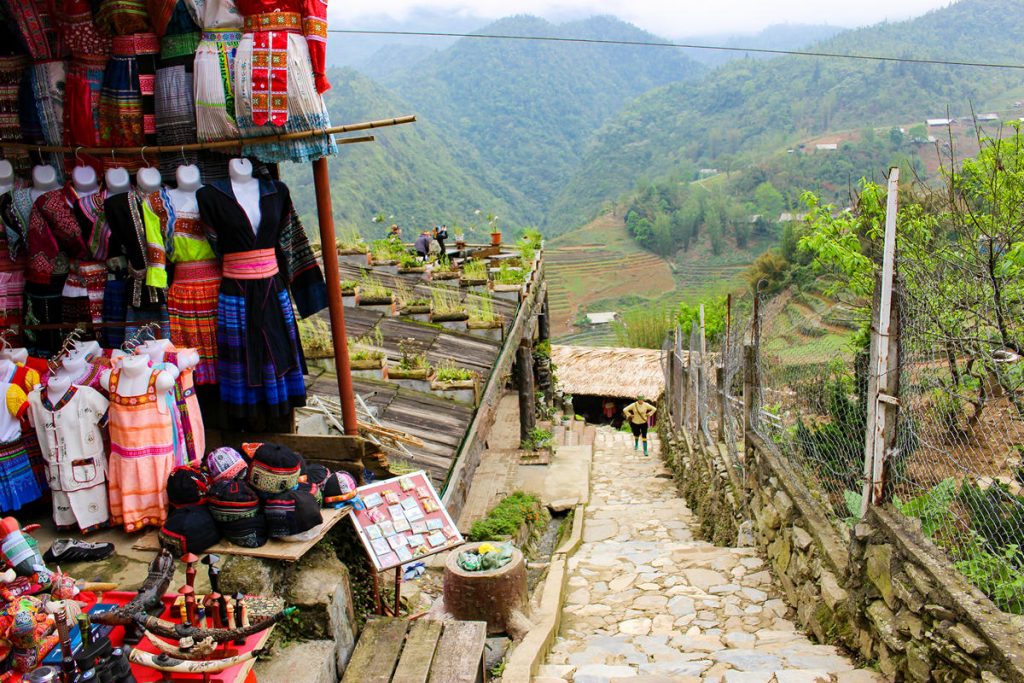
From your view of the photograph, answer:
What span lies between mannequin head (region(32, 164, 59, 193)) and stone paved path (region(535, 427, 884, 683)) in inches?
145

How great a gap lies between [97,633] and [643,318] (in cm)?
3413

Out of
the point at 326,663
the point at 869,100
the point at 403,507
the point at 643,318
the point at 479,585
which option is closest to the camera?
the point at 326,663

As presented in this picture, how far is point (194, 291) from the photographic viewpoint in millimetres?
4191

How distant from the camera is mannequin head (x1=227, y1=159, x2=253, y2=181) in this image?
13.4 feet

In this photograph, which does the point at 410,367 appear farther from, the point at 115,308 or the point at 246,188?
the point at 246,188

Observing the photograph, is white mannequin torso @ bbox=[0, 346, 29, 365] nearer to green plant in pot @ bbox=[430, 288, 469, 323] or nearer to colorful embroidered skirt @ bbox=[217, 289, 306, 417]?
colorful embroidered skirt @ bbox=[217, 289, 306, 417]

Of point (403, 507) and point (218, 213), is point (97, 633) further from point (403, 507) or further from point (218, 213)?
point (218, 213)

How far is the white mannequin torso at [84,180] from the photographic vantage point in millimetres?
4141

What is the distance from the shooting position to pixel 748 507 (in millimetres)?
6840

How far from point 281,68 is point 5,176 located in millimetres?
1678

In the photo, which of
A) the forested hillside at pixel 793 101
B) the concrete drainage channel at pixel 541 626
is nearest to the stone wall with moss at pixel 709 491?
the concrete drainage channel at pixel 541 626

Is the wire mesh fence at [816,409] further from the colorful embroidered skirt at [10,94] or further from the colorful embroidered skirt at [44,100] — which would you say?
the colorful embroidered skirt at [10,94]

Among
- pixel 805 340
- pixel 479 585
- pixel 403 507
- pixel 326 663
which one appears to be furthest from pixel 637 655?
pixel 805 340

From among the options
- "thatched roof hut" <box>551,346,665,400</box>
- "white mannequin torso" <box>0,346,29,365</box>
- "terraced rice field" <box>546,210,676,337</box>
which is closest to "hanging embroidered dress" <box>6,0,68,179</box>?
"white mannequin torso" <box>0,346,29,365</box>
